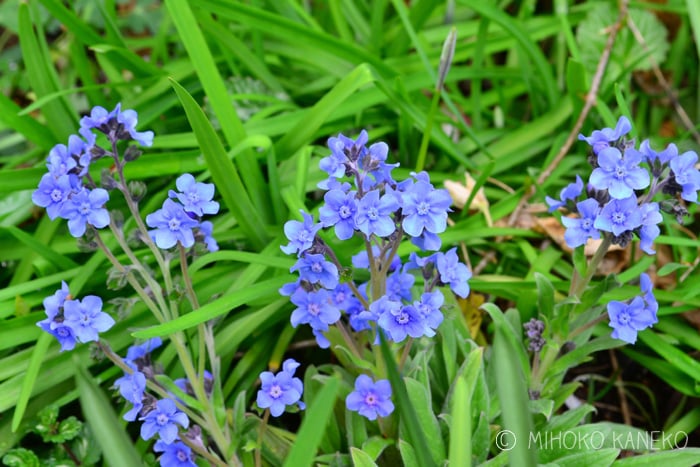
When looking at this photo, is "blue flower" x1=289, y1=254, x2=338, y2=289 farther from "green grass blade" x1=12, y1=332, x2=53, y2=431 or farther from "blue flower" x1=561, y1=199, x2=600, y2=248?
"green grass blade" x1=12, y1=332, x2=53, y2=431

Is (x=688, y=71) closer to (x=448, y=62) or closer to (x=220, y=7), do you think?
(x=448, y=62)

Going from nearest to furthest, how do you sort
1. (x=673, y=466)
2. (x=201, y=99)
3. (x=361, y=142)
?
(x=361, y=142) → (x=673, y=466) → (x=201, y=99)

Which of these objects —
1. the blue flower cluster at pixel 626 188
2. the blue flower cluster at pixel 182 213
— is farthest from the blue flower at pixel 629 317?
the blue flower cluster at pixel 182 213

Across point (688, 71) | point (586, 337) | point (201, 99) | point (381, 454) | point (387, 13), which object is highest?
point (387, 13)

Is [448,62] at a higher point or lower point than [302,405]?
higher

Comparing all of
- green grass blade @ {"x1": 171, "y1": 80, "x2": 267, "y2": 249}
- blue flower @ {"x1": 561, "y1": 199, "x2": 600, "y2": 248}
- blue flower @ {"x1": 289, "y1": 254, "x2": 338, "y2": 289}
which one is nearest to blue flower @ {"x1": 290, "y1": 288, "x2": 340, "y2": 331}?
blue flower @ {"x1": 289, "y1": 254, "x2": 338, "y2": 289}

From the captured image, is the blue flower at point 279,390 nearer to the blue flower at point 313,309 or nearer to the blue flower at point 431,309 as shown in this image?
the blue flower at point 313,309

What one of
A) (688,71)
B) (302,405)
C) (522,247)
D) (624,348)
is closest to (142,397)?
(302,405)
